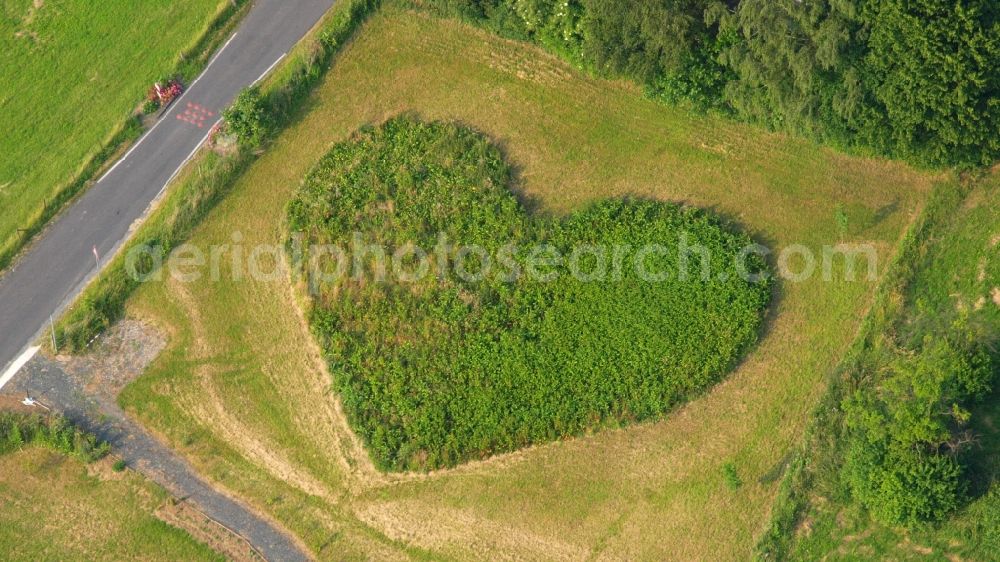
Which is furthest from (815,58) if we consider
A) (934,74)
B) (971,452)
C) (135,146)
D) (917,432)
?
(135,146)

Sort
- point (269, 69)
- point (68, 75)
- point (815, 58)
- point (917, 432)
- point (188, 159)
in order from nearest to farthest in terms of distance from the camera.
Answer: point (917, 432) < point (815, 58) < point (188, 159) < point (269, 69) < point (68, 75)

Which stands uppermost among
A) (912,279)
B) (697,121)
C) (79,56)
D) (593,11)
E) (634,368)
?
(79,56)

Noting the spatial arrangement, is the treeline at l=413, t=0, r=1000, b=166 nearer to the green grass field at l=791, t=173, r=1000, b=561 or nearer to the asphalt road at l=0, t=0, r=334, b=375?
the green grass field at l=791, t=173, r=1000, b=561

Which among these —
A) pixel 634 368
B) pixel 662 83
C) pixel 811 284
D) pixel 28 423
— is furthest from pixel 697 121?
pixel 28 423

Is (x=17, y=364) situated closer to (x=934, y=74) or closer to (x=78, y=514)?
(x=78, y=514)

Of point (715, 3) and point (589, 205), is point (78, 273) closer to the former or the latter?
point (589, 205)

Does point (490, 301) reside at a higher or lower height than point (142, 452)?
lower
